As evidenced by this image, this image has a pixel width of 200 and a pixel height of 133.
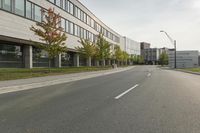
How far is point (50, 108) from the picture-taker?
8688mm

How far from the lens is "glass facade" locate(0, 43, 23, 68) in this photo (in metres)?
33.0

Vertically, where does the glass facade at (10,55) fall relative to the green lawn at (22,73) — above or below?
above

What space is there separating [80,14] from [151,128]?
54260mm

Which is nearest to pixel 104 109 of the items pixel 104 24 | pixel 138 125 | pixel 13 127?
pixel 138 125

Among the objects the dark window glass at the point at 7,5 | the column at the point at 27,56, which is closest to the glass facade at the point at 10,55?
the column at the point at 27,56

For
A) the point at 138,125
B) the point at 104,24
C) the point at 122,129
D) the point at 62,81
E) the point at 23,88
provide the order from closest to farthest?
the point at 122,129 < the point at 138,125 < the point at 23,88 < the point at 62,81 < the point at 104,24

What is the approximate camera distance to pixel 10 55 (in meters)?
34.2

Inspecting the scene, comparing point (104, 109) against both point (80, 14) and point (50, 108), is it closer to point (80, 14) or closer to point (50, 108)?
point (50, 108)

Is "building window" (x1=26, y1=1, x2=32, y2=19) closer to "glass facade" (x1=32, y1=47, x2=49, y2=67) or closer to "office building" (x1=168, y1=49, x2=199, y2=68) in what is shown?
"glass facade" (x1=32, y1=47, x2=49, y2=67)

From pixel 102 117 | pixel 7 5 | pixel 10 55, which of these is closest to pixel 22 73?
pixel 10 55

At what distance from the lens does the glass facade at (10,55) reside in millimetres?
32969

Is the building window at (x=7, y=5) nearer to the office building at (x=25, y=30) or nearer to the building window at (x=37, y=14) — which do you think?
the office building at (x=25, y=30)

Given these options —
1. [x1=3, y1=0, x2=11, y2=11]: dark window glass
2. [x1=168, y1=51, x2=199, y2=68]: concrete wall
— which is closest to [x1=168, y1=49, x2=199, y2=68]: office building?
[x1=168, y1=51, x2=199, y2=68]: concrete wall

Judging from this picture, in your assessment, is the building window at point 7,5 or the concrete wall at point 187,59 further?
the concrete wall at point 187,59
